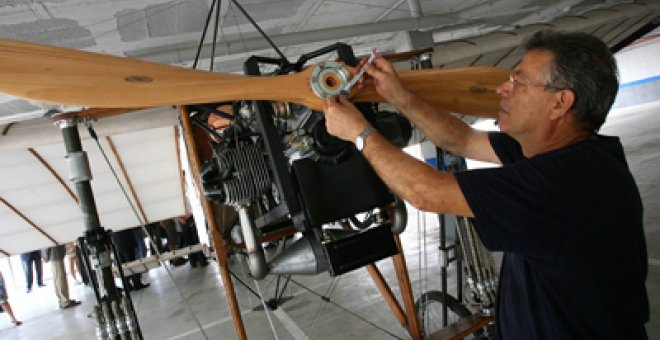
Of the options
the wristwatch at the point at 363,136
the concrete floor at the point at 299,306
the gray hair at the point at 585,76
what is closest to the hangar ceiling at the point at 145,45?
the concrete floor at the point at 299,306

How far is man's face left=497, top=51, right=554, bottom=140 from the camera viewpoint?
4.24 ft

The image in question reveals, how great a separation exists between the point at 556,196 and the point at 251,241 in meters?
1.33

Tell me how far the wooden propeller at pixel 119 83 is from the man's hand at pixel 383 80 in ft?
0.11

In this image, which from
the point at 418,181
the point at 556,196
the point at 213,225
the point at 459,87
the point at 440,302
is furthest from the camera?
the point at 440,302

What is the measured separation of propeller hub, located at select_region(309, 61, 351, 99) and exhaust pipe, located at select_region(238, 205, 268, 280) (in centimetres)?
72

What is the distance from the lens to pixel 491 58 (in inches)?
254

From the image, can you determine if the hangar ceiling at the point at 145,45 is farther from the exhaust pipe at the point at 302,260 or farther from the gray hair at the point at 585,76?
the gray hair at the point at 585,76

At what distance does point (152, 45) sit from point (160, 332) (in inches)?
147

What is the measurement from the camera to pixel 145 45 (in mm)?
5035

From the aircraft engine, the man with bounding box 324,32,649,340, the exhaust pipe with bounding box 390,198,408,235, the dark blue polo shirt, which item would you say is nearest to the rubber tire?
the exhaust pipe with bounding box 390,198,408,235

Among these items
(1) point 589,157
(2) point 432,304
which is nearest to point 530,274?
(1) point 589,157

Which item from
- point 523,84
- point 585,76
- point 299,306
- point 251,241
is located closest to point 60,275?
point 299,306

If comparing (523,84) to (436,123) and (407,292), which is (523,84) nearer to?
(436,123)

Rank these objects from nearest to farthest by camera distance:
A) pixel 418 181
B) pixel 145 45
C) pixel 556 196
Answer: pixel 556 196 → pixel 418 181 → pixel 145 45
